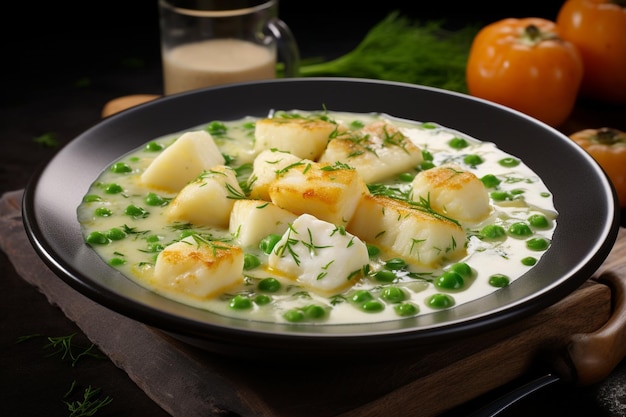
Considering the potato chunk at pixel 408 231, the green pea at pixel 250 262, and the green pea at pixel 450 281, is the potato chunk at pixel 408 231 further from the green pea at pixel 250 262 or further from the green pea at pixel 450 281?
the green pea at pixel 250 262

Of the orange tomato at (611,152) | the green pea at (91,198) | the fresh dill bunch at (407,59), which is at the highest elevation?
the green pea at (91,198)

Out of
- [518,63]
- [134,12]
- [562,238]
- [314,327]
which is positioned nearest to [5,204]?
[314,327]

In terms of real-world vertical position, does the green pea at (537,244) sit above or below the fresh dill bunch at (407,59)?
above

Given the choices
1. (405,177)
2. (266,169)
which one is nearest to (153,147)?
(266,169)

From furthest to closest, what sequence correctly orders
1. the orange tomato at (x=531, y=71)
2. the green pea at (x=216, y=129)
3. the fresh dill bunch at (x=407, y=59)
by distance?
the fresh dill bunch at (x=407, y=59)
the orange tomato at (x=531, y=71)
the green pea at (x=216, y=129)

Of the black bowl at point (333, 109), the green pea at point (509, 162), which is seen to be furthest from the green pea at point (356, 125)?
the green pea at point (509, 162)

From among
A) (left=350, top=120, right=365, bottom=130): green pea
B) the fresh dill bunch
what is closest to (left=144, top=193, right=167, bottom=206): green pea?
(left=350, top=120, right=365, bottom=130): green pea
